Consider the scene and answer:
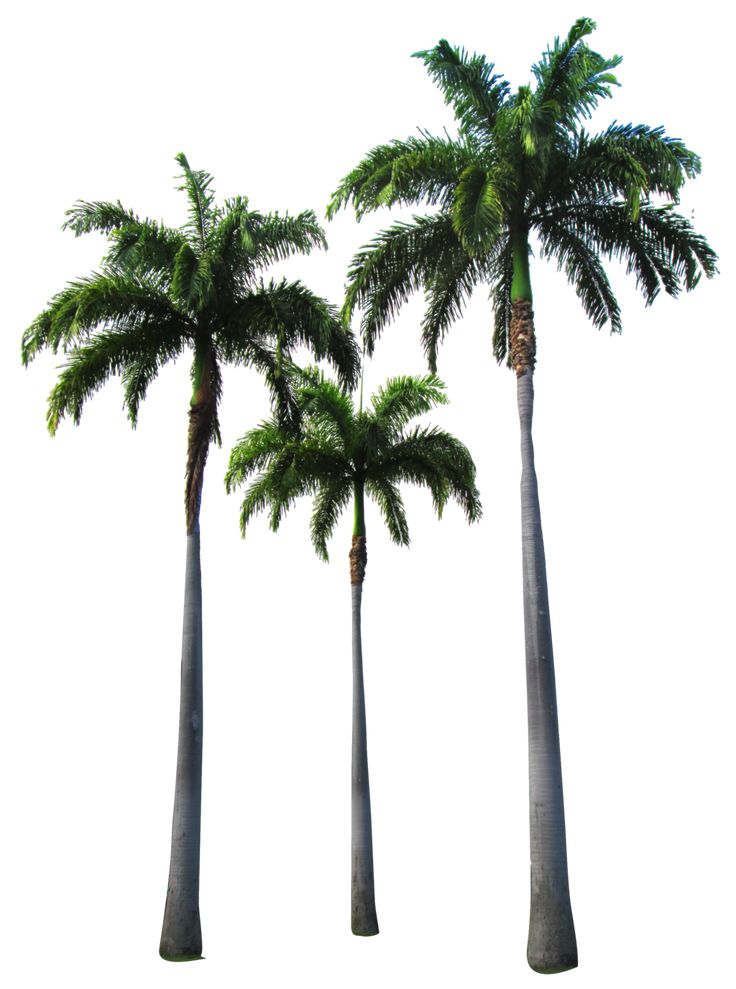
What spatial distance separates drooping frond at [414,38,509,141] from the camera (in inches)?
717

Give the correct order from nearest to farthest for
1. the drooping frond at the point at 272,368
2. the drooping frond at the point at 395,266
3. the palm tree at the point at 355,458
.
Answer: the drooping frond at the point at 395,266
the drooping frond at the point at 272,368
the palm tree at the point at 355,458

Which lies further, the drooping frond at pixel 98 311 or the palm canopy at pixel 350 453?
the palm canopy at pixel 350 453

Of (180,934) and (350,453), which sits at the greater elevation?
(350,453)

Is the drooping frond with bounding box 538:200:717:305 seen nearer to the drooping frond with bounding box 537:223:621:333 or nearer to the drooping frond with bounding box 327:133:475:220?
the drooping frond with bounding box 537:223:621:333

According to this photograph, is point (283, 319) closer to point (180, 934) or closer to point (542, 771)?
point (542, 771)

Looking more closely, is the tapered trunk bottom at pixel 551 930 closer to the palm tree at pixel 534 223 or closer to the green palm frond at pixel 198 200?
the palm tree at pixel 534 223

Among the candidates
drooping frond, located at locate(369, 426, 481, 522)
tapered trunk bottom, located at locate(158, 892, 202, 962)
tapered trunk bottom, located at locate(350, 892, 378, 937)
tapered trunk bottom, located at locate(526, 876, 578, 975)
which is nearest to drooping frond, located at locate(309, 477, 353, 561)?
drooping frond, located at locate(369, 426, 481, 522)

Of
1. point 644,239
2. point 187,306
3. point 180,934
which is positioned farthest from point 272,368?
point 180,934

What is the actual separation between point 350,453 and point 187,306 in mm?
5822

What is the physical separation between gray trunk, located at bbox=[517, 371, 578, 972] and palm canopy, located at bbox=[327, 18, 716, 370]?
4757 mm

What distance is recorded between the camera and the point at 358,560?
23.5m

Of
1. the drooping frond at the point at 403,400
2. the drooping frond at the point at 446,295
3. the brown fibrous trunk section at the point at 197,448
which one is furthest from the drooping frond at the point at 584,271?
the brown fibrous trunk section at the point at 197,448

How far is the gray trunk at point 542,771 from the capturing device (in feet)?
48.4

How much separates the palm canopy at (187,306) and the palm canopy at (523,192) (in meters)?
2.22
